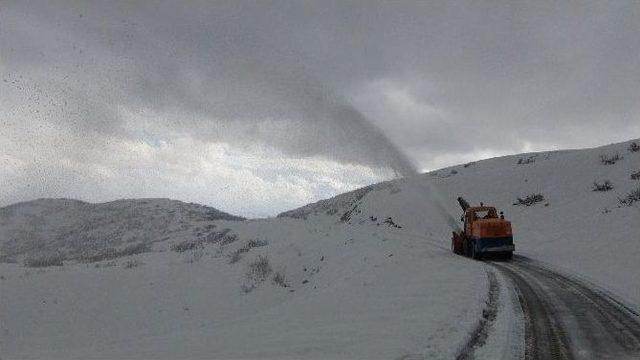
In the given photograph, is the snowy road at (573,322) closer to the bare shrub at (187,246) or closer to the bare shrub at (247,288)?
the bare shrub at (247,288)

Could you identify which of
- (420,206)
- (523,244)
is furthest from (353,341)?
(420,206)

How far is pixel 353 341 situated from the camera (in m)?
6.99

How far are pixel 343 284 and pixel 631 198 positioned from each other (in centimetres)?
1845

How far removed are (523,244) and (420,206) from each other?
14139 millimetres

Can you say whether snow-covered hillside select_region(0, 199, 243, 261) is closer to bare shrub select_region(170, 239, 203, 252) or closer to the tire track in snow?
bare shrub select_region(170, 239, 203, 252)

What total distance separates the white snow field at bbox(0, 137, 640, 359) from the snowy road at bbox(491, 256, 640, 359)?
54cm

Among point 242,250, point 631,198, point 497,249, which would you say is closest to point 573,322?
point 497,249

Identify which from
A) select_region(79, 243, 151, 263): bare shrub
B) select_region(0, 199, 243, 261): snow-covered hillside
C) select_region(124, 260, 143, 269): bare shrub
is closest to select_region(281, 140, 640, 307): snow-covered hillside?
select_region(124, 260, 143, 269): bare shrub

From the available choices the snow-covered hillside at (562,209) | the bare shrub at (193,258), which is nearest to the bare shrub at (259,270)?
the bare shrub at (193,258)

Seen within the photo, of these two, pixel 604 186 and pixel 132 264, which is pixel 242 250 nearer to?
pixel 132 264

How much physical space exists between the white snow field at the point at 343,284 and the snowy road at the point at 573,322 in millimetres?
538

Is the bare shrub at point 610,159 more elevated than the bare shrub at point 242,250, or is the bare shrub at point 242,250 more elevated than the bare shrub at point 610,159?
the bare shrub at point 610,159

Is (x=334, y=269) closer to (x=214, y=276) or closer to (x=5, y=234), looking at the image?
(x=214, y=276)

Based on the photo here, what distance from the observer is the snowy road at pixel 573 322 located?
6988 millimetres
